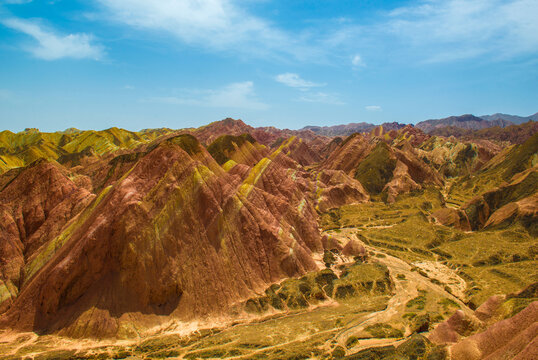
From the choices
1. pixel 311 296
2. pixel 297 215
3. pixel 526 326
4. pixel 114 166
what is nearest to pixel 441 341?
pixel 526 326

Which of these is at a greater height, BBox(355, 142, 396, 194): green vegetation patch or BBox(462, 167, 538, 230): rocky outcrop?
BBox(355, 142, 396, 194): green vegetation patch

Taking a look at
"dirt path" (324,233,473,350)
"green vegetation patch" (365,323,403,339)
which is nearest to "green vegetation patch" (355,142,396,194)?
"dirt path" (324,233,473,350)

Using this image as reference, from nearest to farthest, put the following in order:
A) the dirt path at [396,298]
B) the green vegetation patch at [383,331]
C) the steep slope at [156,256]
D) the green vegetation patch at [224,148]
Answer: the green vegetation patch at [383,331], the dirt path at [396,298], the steep slope at [156,256], the green vegetation patch at [224,148]

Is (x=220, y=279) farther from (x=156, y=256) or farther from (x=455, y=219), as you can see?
(x=455, y=219)

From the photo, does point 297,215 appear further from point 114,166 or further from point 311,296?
point 114,166

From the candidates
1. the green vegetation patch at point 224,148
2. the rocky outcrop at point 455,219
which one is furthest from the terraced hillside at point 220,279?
the green vegetation patch at point 224,148

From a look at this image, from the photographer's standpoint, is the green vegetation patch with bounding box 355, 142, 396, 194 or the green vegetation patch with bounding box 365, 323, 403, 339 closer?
the green vegetation patch with bounding box 365, 323, 403, 339

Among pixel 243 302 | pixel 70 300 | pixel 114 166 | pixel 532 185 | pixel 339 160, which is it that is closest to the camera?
pixel 70 300

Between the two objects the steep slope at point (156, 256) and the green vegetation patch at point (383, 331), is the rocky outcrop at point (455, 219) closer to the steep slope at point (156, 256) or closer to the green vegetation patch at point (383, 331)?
the steep slope at point (156, 256)

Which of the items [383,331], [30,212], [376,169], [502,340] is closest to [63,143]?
[30,212]

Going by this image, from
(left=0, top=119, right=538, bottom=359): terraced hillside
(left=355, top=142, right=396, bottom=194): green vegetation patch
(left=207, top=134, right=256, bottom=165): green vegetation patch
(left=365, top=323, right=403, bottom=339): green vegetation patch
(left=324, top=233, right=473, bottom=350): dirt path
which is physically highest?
(left=207, top=134, right=256, bottom=165): green vegetation patch

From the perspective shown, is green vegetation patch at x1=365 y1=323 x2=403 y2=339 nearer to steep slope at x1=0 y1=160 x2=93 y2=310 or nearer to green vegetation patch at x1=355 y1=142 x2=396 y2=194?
steep slope at x1=0 y1=160 x2=93 y2=310
